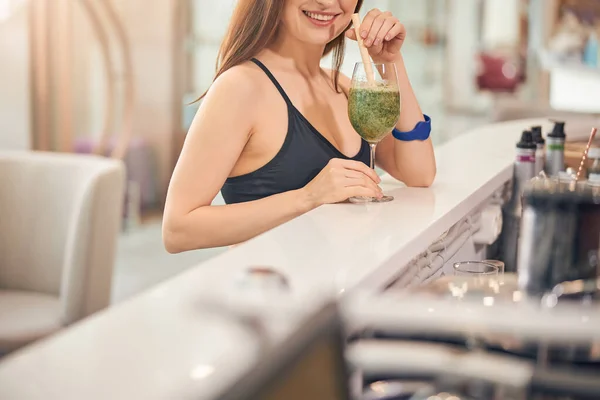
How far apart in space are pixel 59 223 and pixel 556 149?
178 centimetres

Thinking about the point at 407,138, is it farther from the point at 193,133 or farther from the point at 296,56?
the point at 193,133

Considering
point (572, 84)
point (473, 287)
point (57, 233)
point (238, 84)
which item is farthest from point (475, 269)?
point (572, 84)

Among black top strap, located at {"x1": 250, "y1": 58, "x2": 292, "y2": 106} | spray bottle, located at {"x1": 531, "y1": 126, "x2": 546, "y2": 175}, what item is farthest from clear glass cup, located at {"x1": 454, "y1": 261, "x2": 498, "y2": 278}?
spray bottle, located at {"x1": 531, "y1": 126, "x2": 546, "y2": 175}

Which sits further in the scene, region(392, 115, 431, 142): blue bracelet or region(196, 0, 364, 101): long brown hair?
region(392, 115, 431, 142): blue bracelet

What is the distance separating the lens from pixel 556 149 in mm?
2100

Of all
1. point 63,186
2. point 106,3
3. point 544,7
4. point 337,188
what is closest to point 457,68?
point 544,7

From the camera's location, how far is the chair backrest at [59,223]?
2.73 meters

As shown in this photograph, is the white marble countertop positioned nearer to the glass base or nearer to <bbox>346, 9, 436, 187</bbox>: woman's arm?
the glass base

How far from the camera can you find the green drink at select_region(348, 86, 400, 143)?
166 centimetres

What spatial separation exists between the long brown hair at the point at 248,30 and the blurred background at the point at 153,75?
2470mm

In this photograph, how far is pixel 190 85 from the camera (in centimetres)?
542

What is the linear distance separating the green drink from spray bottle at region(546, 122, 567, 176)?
607 mm

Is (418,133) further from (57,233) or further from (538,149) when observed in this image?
(57,233)

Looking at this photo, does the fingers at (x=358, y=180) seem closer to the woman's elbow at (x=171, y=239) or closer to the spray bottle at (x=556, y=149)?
the woman's elbow at (x=171, y=239)
